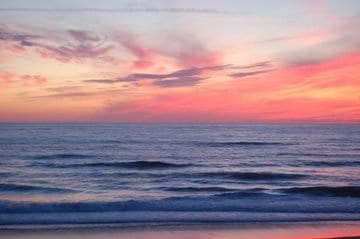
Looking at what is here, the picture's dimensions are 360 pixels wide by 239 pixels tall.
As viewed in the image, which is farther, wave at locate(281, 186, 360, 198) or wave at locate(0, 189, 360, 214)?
wave at locate(281, 186, 360, 198)

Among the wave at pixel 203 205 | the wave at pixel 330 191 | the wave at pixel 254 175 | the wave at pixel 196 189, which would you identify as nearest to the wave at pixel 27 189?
the wave at pixel 203 205

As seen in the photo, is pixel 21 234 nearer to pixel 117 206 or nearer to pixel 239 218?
pixel 117 206

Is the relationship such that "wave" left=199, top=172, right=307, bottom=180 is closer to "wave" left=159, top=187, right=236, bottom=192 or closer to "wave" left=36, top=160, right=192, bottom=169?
"wave" left=159, top=187, right=236, bottom=192

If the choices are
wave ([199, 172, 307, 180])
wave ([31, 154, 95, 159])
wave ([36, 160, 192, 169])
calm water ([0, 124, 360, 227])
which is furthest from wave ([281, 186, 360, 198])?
wave ([31, 154, 95, 159])

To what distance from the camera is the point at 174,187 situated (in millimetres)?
20312

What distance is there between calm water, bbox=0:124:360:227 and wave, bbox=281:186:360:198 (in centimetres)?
4

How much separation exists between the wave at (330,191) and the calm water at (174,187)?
41 millimetres

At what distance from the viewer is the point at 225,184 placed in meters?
A: 21.4

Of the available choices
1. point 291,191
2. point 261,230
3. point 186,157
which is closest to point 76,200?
point 261,230

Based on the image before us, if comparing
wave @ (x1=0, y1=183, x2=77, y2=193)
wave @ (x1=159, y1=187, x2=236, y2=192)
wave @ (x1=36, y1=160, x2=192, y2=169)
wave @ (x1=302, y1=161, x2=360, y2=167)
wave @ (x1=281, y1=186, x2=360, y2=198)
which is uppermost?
wave @ (x1=36, y1=160, x2=192, y2=169)

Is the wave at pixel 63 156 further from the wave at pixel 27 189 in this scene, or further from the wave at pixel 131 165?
the wave at pixel 27 189

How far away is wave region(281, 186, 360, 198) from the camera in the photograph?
1808 centimetres

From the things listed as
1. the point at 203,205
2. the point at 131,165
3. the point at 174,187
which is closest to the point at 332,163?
the point at 131,165

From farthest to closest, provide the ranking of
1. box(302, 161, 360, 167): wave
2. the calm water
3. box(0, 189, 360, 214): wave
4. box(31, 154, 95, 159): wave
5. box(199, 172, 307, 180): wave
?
box(31, 154, 95, 159): wave
box(302, 161, 360, 167): wave
box(199, 172, 307, 180): wave
box(0, 189, 360, 214): wave
the calm water
